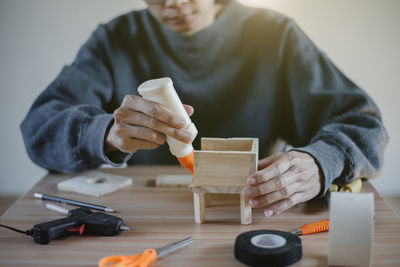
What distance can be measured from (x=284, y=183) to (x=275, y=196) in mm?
27

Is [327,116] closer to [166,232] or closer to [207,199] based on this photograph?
[207,199]

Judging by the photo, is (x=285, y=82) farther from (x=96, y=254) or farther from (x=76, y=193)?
(x=96, y=254)

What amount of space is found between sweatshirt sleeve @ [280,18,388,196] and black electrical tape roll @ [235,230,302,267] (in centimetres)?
23

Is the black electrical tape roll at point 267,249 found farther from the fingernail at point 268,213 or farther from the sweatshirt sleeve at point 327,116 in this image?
the sweatshirt sleeve at point 327,116

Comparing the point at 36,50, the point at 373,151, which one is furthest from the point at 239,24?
the point at 36,50

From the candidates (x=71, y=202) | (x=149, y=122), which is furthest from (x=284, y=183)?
(x=71, y=202)

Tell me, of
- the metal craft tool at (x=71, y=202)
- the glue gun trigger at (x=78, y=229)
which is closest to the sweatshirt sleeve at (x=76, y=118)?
the metal craft tool at (x=71, y=202)

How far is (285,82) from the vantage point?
125cm

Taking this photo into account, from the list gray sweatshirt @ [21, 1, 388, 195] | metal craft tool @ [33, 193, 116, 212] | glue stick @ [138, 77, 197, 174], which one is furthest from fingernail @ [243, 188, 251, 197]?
gray sweatshirt @ [21, 1, 388, 195]

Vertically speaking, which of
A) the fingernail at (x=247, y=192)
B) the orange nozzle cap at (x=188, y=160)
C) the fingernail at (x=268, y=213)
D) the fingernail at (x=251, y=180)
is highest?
the orange nozzle cap at (x=188, y=160)

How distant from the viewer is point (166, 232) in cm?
61

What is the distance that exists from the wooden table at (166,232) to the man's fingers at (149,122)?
15 centimetres

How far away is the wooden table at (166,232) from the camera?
0.52m

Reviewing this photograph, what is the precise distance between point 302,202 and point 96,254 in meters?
0.40
